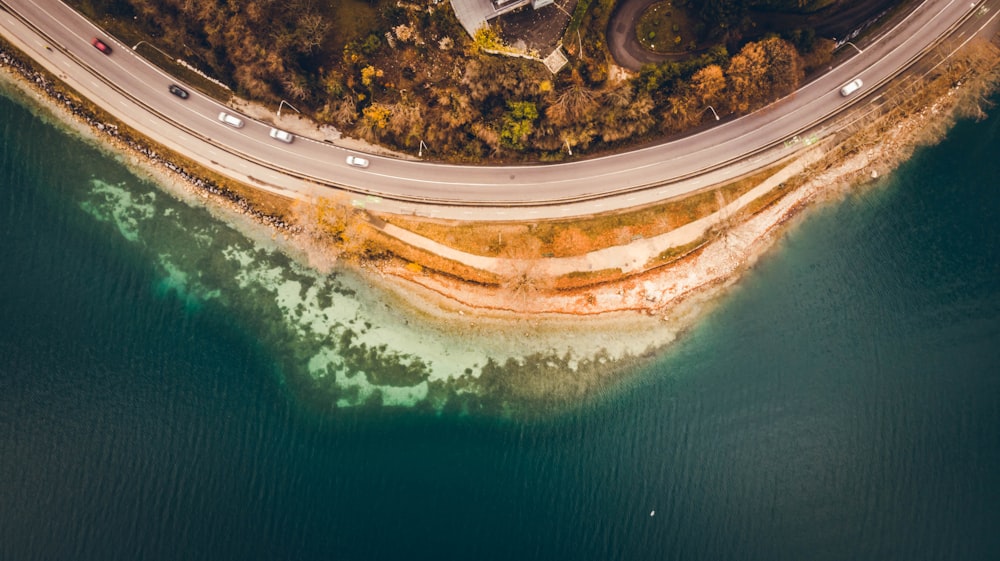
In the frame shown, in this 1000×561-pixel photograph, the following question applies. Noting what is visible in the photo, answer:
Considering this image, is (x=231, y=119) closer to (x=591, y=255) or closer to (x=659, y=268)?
(x=591, y=255)

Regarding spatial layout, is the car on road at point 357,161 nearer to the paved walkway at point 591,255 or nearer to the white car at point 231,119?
the paved walkway at point 591,255

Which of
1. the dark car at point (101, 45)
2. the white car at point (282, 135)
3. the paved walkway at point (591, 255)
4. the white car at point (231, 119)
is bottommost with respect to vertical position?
the paved walkway at point (591, 255)

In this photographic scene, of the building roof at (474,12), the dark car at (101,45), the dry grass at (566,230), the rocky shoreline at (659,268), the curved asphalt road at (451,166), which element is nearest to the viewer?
the dark car at (101,45)

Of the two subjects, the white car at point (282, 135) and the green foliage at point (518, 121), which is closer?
the green foliage at point (518, 121)

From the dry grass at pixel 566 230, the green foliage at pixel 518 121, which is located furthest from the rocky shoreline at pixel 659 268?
the green foliage at pixel 518 121

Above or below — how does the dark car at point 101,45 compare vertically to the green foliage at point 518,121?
above

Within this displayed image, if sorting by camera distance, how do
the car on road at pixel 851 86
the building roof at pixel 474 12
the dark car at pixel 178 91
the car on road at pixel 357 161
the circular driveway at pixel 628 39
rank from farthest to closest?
the car on road at pixel 357 161, the circular driveway at pixel 628 39, the car on road at pixel 851 86, the dark car at pixel 178 91, the building roof at pixel 474 12

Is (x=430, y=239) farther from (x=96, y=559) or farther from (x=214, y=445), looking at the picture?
(x=96, y=559)

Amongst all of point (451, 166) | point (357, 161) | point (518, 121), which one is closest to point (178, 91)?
A: point (357, 161)
